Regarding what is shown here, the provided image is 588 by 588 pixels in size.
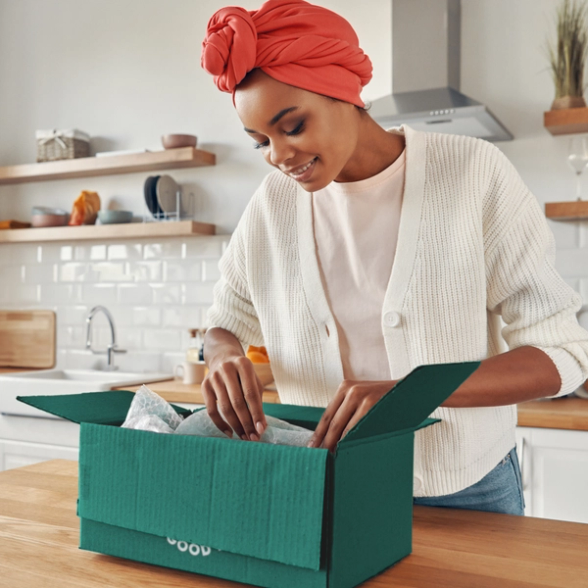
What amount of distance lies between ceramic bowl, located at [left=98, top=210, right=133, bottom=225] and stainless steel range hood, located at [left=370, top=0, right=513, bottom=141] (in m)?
1.39

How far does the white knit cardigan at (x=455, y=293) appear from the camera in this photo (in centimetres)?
111

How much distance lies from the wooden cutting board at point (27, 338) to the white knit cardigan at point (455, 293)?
2.84 metres

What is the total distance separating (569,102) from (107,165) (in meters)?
2.03

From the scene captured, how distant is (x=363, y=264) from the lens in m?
1.23

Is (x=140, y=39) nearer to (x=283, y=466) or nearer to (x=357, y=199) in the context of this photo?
(x=357, y=199)

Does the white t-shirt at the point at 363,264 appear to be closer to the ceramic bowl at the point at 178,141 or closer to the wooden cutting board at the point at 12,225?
the ceramic bowl at the point at 178,141

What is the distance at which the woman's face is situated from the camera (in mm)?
1009

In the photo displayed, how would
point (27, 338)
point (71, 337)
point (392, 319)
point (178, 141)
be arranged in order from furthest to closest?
point (27, 338) → point (71, 337) → point (178, 141) → point (392, 319)

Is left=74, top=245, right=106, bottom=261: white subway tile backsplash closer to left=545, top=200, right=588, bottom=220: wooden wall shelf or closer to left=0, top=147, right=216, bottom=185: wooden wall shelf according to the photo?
left=0, top=147, right=216, bottom=185: wooden wall shelf

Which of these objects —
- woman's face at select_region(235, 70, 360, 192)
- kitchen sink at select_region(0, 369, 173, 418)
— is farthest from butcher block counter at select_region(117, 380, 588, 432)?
woman's face at select_region(235, 70, 360, 192)

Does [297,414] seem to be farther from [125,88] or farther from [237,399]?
[125,88]

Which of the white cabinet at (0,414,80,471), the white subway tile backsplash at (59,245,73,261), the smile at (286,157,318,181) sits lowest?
the white cabinet at (0,414,80,471)

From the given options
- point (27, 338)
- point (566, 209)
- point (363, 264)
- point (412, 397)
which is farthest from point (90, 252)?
point (412, 397)

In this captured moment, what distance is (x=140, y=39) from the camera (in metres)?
3.63
